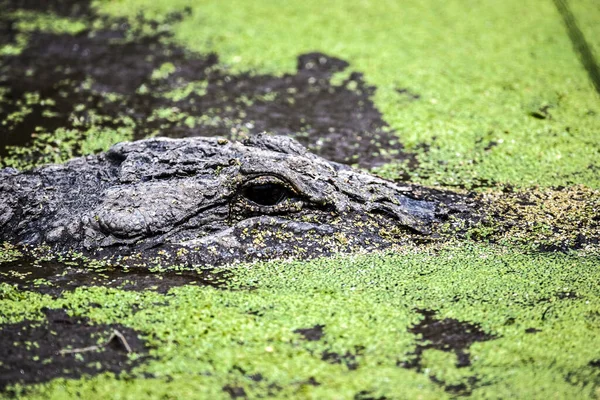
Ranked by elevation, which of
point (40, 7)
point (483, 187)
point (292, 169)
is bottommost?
point (40, 7)

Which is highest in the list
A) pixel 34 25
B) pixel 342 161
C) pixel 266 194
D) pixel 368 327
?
pixel 266 194

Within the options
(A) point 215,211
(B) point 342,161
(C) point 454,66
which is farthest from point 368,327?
(C) point 454,66

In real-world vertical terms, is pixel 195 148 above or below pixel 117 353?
above

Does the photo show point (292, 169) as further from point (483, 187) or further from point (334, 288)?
point (483, 187)

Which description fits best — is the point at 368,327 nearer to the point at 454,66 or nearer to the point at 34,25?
the point at 454,66

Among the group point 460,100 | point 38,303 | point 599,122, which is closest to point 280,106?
point 460,100

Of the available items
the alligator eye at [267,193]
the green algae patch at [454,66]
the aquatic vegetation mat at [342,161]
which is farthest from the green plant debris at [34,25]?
the alligator eye at [267,193]

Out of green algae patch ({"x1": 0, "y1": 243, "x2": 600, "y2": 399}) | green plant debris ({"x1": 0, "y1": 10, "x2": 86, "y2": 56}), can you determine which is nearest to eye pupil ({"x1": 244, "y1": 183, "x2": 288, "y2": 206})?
green algae patch ({"x1": 0, "y1": 243, "x2": 600, "y2": 399})
